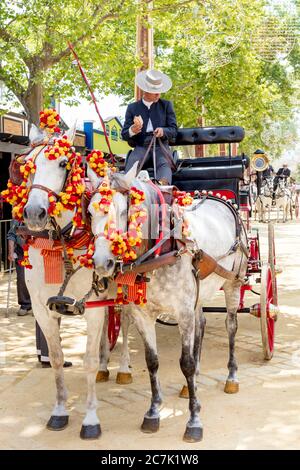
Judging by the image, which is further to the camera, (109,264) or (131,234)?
(131,234)

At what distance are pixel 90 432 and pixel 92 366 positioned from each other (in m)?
0.50

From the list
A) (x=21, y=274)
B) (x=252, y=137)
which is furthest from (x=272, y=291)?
(x=252, y=137)

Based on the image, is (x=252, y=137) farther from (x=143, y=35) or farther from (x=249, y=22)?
(x=143, y=35)

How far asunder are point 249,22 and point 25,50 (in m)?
8.87

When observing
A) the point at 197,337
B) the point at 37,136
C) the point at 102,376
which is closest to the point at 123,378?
the point at 102,376

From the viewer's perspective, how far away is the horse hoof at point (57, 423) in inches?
200

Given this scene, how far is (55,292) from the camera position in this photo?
5.11m

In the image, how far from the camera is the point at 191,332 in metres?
5.00

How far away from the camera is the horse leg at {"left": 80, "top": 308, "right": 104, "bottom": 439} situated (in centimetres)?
486

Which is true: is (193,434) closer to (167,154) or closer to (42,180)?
(42,180)

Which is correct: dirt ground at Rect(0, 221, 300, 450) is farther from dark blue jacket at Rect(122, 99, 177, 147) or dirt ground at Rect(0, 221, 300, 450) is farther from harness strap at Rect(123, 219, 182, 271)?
dark blue jacket at Rect(122, 99, 177, 147)

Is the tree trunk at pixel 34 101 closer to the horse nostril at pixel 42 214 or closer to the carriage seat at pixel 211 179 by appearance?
the carriage seat at pixel 211 179

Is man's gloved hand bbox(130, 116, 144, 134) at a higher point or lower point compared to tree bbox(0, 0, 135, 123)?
lower

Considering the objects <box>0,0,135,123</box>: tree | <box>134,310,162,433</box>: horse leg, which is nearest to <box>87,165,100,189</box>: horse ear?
<box>134,310,162,433</box>: horse leg
